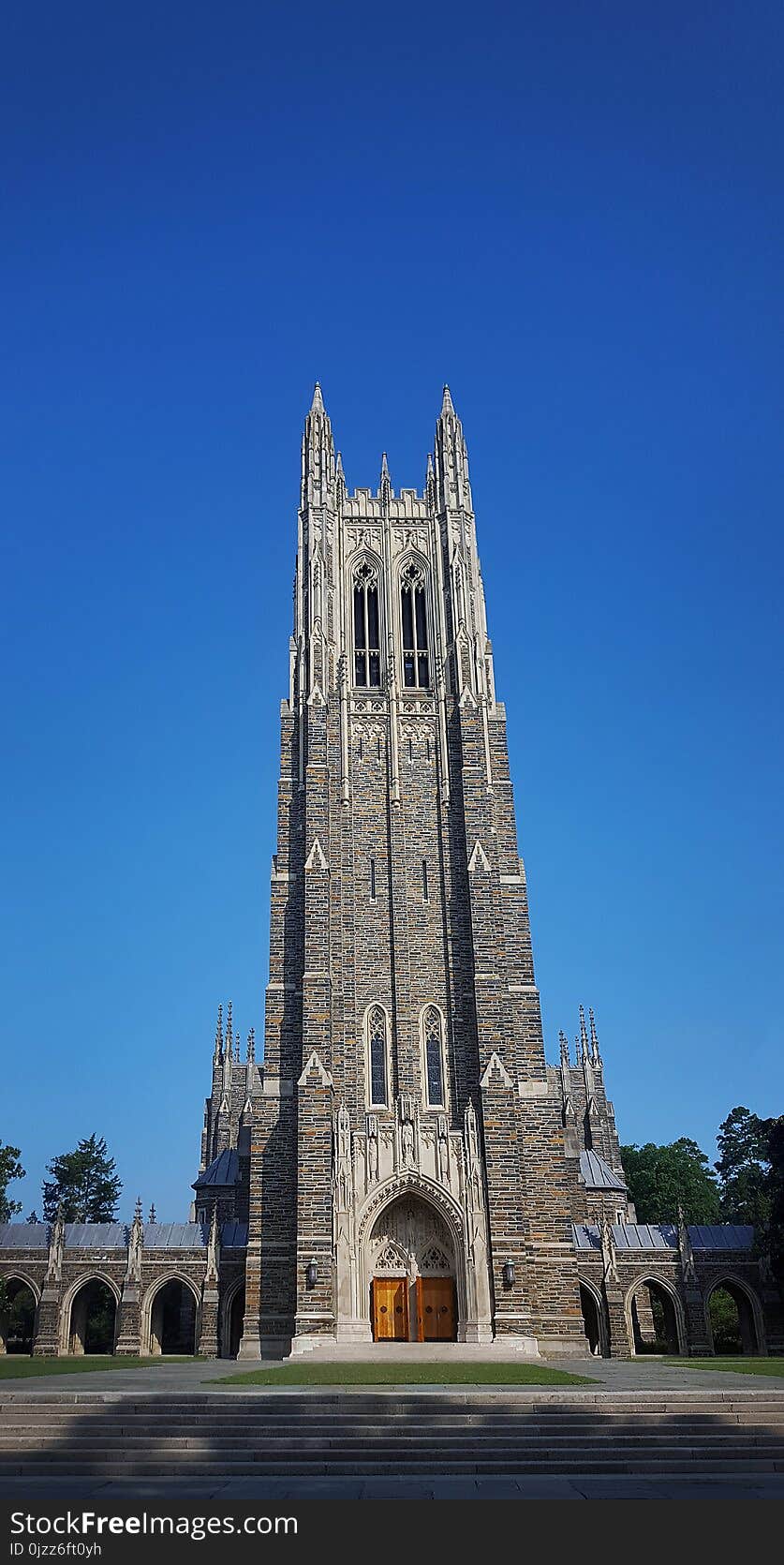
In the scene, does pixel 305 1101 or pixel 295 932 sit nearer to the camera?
pixel 305 1101

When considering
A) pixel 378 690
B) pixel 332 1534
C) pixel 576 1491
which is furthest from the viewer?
pixel 378 690

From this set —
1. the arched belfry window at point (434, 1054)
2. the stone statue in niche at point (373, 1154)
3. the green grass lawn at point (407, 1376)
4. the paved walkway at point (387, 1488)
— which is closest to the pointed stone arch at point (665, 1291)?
the arched belfry window at point (434, 1054)

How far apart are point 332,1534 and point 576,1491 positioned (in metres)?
2.97

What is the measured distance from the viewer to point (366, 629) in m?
40.0

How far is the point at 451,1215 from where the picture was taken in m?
29.9

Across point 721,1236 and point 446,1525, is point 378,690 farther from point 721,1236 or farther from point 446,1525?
point 446,1525

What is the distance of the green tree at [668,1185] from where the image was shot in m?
63.2

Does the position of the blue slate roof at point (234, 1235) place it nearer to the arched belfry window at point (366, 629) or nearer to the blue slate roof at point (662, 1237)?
the blue slate roof at point (662, 1237)

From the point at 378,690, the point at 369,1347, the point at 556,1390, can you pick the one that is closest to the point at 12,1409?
the point at 556,1390

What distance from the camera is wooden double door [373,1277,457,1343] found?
1172 inches

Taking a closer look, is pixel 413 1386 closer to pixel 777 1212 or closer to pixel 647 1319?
pixel 777 1212

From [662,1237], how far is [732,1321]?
12.9m

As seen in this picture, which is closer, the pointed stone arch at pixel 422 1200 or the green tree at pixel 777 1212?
the pointed stone arch at pixel 422 1200

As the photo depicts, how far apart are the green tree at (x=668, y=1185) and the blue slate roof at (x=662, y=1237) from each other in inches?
746
